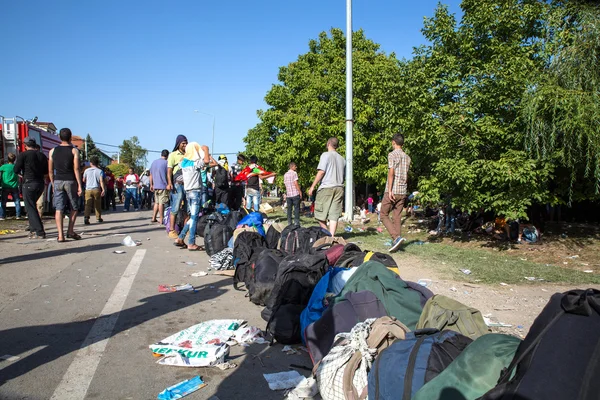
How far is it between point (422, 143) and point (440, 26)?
2762 mm

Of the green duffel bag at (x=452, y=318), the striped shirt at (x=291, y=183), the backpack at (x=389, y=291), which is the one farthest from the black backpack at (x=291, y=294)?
the striped shirt at (x=291, y=183)

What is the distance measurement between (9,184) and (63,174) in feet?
19.3

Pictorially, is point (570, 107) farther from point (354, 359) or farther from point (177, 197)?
point (177, 197)

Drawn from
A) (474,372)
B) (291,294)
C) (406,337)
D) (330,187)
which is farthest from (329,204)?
(474,372)

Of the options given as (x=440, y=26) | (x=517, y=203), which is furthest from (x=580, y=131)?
(x=440, y=26)

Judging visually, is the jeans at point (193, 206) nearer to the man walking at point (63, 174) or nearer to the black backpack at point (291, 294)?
the man walking at point (63, 174)

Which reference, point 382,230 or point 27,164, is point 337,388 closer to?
point 27,164

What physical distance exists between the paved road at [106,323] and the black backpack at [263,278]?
142mm

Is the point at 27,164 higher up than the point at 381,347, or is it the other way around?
the point at 27,164

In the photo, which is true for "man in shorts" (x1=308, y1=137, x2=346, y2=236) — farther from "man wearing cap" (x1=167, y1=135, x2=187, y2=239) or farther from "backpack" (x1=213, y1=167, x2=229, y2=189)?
"backpack" (x1=213, y1=167, x2=229, y2=189)

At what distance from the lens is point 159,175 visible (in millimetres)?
12297

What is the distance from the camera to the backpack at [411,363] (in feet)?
7.68

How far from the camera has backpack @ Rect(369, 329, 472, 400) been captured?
2342mm

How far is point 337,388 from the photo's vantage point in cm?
269
